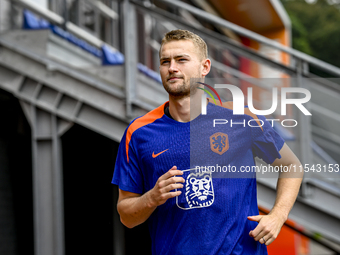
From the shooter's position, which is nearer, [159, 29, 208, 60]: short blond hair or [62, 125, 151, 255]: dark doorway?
[159, 29, 208, 60]: short blond hair

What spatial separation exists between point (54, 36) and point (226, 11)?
12074 millimetres

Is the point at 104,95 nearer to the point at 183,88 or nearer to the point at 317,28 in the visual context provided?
the point at 183,88

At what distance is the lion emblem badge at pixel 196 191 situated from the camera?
2.19m

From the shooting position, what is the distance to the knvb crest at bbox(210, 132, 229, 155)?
232cm

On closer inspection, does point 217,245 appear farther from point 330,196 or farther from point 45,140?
point 45,140

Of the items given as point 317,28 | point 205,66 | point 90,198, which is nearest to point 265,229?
point 205,66

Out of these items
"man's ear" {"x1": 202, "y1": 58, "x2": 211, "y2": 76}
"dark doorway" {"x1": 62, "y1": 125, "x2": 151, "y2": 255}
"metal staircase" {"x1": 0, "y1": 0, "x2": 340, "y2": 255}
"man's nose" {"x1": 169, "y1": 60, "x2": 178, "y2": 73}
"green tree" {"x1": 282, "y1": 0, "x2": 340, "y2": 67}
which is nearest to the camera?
"man's nose" {"x1": 169, "y1": 60, "x2": 178, "y2": 73}

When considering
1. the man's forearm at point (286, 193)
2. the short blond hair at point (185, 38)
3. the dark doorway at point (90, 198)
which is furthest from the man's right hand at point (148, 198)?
the dark doorway at point (90, 198)

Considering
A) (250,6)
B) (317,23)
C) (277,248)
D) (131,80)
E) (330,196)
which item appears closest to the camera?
(330,196)

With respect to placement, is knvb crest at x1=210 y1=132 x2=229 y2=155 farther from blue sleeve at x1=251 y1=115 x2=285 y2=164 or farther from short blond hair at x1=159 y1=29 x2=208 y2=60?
short blond hair at x1=159 y1=29 x2=208 y2=60

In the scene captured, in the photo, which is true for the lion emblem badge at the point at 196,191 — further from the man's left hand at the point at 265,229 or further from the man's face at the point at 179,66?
the man's face at the point at 179,66

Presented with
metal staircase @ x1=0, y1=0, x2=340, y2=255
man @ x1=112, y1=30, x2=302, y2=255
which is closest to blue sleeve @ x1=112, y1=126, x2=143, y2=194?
man @ x1=112, y1=30, x2=302, y2=255

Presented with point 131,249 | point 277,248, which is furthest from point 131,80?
point 277,248

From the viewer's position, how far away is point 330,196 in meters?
3.90
